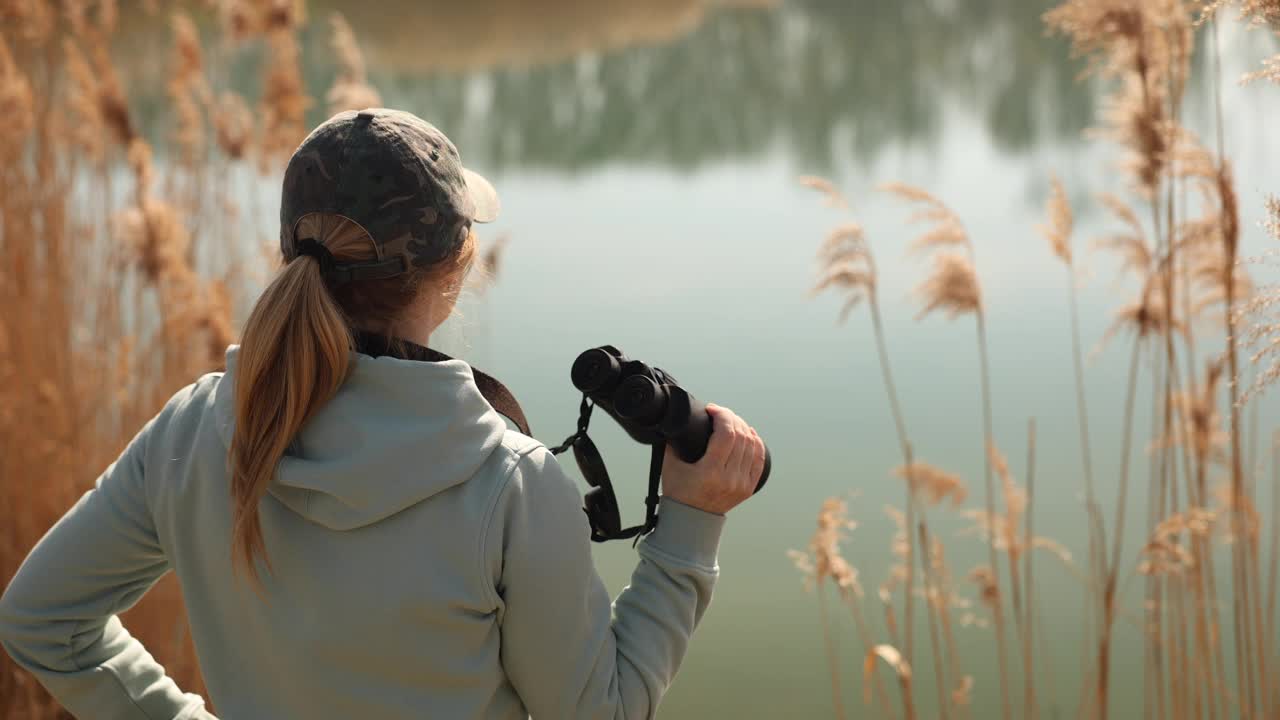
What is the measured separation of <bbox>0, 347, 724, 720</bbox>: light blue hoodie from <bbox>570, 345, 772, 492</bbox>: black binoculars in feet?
0.20

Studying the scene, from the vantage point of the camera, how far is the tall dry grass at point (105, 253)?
7.47 feet

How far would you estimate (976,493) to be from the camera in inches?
148

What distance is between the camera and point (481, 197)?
967 millimetres

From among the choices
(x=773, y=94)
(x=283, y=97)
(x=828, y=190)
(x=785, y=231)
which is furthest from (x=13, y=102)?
(x=773, y=94)

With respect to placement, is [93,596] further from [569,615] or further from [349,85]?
[349,85]

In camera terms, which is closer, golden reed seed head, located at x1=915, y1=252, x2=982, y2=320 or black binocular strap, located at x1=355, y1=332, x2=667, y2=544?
black binocular strap, located at x1=355, y1=332, x2=667, y2=544

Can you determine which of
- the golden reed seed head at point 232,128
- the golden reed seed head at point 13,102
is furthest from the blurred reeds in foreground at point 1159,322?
the golden reed seed head at point 13,102

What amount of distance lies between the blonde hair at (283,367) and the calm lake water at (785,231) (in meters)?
0.17

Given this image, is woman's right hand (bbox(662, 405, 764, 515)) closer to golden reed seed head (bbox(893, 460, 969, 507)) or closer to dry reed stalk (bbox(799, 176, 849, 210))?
dry reed stalk (bbox(799, 176, 849, 210))

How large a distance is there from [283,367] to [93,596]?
327 millimetres

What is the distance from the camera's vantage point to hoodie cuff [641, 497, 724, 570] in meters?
0.96

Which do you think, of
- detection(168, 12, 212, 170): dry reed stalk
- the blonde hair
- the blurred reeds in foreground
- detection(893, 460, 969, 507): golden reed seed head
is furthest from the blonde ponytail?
detection(168, 12, 212, 170): dry reed stalk

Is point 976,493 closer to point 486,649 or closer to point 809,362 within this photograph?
point 809,362

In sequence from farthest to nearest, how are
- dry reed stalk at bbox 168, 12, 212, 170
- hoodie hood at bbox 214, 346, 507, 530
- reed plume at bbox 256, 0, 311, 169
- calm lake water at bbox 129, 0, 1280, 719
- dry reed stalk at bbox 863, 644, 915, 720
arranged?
calm lake water at bbox 129, 0, 1280, 719
dry reed stalk at bbox 168, 12, 212, 170
reed plume at bbox 256, 0, 311, 169
dry reed stalk at bbox 863, 644, 915, 720
hoodie hood at bbox 214, 346, 507, 530
